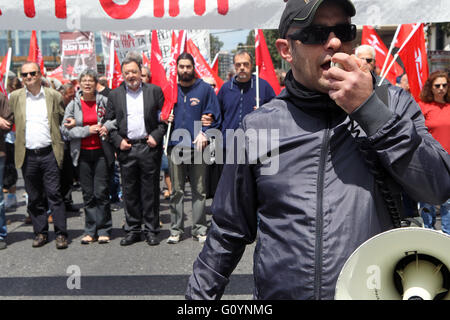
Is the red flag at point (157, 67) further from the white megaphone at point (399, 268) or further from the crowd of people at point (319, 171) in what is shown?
the white megaphone at point (399, 268)

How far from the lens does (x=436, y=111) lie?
6.43 meters

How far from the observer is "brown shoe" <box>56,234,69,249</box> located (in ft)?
20.8

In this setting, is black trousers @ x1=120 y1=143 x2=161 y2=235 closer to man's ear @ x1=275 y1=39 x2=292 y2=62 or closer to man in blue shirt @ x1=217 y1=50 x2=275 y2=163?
man in blue shirt @ x1=217 y1=50 x2=275 y2=163

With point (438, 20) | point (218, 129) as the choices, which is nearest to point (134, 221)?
point (218, 129)

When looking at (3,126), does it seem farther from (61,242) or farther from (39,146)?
(61,242)

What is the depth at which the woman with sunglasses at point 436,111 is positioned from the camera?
629 centimetres

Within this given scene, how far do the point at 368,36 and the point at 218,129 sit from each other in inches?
127

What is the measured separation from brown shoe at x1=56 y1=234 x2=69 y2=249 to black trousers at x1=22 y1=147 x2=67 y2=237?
60mm

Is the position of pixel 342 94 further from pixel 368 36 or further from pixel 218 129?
pixel 368 36

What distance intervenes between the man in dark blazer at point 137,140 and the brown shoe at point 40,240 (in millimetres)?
937

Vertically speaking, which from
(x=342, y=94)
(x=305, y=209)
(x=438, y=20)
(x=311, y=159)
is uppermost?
(x=438, y=20)

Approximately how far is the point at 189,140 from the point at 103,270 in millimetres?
1886

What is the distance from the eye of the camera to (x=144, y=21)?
134 inches
